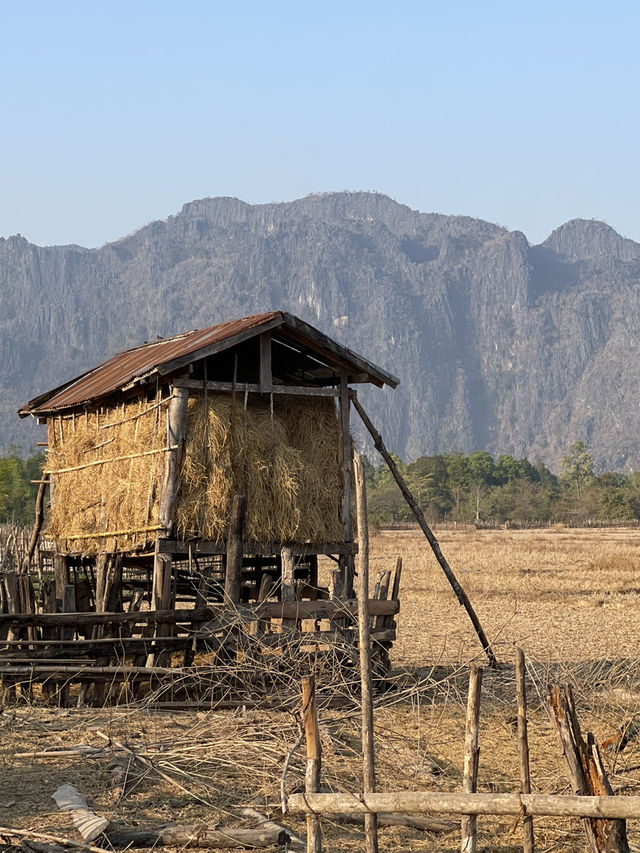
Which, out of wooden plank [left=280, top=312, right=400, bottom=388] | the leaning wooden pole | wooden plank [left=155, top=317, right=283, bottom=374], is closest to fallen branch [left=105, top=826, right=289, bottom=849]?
wooden plank [left=155, top=317, right=283, bottom=374]

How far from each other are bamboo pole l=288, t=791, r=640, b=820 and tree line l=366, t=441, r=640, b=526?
6212 cm

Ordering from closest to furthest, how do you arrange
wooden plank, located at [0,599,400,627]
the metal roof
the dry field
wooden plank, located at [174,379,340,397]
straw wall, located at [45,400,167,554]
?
1. the dry field
2. wooden plank, located at [0,599,400,627]
3. the metal roof
4. wooden plank, located at [174,379,340,397]
5. straw wall, located at [45,400,167,554]

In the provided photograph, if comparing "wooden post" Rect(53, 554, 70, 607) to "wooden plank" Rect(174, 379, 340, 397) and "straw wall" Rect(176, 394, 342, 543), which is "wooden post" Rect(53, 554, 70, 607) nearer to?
"straw wall" Rect(176, 394, 342, 543)

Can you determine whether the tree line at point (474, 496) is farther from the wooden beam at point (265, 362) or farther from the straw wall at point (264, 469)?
the wooden beam at point (265, 362)

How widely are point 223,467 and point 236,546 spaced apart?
1.15 metres

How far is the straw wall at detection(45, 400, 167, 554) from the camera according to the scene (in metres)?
15.5

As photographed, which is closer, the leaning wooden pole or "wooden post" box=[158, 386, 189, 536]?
"wooden post" box=[158, 386, 189, 536]

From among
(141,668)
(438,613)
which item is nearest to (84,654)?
(141,668)

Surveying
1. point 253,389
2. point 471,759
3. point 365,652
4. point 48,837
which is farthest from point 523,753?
point 253,389

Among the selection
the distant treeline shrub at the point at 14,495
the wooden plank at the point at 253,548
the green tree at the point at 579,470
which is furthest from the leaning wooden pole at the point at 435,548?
the green tree at the point at 579,470

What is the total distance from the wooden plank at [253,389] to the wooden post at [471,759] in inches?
341

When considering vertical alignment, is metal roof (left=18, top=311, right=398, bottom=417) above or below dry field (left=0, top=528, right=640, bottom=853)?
above

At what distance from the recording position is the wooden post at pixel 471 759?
22.4 ft

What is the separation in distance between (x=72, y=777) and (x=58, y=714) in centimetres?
293
